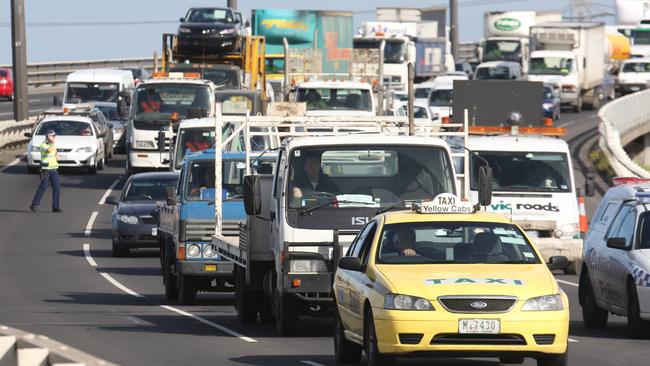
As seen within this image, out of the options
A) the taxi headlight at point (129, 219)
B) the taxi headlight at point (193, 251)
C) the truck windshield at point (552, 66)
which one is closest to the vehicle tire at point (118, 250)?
the taxi headlight at point (129, 219)

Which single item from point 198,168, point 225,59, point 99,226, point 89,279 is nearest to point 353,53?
point 225,59

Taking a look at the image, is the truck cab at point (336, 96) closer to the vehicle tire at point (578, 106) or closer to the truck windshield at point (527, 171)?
the truck windshield at point (527, 171)

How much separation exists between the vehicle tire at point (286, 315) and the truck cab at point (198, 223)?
124 inches

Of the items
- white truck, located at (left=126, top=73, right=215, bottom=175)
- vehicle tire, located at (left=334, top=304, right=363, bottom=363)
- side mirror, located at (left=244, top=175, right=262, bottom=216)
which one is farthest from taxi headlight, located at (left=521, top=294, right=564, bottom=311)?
white truck, located at (left=126, top=73, right=215, bottom=175)

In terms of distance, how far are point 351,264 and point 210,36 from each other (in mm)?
32824

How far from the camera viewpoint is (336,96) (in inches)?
1606

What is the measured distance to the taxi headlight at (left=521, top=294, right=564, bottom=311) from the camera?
14.1m

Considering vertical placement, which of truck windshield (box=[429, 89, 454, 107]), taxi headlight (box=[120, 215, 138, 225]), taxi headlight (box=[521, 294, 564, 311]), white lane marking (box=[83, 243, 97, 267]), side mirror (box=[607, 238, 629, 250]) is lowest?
white lane marking (box=[83, 243, 97, 267])

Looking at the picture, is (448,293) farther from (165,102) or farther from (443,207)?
(165,102)

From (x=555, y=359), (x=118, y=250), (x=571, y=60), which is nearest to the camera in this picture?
(x=555, y=359)

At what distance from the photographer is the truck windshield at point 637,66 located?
79250 millimetres

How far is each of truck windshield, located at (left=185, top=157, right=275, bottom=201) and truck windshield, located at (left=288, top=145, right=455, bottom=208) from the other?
4.95 metres

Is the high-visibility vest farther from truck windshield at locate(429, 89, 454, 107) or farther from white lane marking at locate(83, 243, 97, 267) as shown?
truck windshield at locate(429, 89, 454, 107)

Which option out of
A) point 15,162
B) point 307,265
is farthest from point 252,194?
point 15,162
